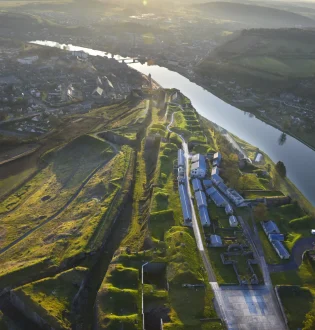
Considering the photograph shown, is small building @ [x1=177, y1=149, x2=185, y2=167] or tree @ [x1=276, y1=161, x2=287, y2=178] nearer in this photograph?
small building @ [x1=177, y1=149, x2=185, y2=167]

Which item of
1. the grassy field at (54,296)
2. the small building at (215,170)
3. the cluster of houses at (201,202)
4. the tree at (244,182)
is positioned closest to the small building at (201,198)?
the cluster of houses at (201,202)

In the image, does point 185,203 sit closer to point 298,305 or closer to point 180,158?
point 180,158

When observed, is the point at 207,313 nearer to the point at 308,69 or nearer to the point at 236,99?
the point at 236,99

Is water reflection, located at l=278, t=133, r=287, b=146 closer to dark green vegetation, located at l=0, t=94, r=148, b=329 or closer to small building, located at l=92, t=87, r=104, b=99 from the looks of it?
dark green vegetation, located at l=0, t=94, r=148, b=329

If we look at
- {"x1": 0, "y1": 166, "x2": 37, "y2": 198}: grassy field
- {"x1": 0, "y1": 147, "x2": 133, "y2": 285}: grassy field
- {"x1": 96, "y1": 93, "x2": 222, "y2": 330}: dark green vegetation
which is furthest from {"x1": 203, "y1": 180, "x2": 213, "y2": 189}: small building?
{"x1": 0, "y1": 166, "x2": 37, "y2": 198}: grassy field

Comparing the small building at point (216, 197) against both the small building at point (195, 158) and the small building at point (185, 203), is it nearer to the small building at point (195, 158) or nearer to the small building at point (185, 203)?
the small building at point (185, 203)
